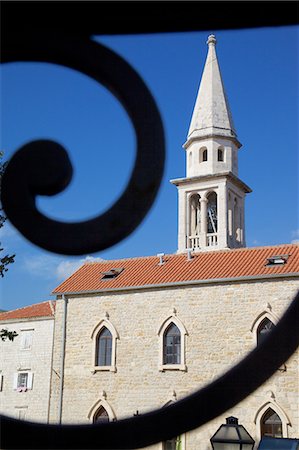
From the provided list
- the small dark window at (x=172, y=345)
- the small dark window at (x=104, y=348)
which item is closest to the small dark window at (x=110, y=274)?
the small dark window at (x=104, y=348)

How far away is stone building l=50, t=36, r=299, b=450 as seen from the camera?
1734 centimetres

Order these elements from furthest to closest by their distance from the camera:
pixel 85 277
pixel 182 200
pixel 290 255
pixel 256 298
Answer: pixel 182 200 < pixel 85 277 < pixel 290 255 < pixel 256 298

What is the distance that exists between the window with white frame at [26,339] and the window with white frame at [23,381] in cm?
101

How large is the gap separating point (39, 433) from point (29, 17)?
402 millimetres

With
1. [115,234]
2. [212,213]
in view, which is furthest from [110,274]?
[115,234]

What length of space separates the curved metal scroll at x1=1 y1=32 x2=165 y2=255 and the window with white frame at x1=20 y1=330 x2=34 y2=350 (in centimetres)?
2277

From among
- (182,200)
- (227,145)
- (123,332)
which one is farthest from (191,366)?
(227,145)

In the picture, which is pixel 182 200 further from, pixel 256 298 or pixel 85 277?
pixel 256 298

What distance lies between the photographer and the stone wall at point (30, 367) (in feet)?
69.6

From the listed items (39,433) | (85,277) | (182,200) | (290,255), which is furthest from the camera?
(182,200)

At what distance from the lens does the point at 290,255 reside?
757 inches

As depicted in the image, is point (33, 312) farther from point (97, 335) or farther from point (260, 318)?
point (260, 318)

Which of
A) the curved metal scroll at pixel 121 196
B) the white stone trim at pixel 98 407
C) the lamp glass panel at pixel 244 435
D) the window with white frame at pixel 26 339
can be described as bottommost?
the lamp glass panel at pixel 244 435

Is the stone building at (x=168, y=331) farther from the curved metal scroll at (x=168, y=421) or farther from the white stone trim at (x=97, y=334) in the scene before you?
the curved metal scroll at (x=168, y=421)
